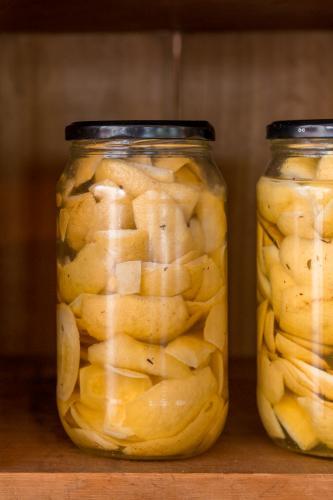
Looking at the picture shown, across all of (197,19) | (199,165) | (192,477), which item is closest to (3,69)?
(197,19)

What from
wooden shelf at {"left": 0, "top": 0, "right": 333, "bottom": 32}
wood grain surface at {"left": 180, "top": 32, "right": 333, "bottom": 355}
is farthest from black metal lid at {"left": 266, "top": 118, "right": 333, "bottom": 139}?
wood grain surface at {"left": 180, "top": 32, "right": 333, "bottom": 355}

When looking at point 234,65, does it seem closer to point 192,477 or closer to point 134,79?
point 134,79

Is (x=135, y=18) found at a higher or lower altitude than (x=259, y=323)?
higher

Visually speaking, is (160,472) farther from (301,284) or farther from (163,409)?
(301,284)

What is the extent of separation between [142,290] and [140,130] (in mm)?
98

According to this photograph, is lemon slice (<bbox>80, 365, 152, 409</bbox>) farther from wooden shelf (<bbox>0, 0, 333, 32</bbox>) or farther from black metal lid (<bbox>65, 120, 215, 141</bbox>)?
wooden shelf (<bbox>0, 0, 333, 32</bbox>)

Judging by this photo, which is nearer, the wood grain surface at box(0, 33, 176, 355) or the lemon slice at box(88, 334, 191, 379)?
the lemon slice at box(88, 334, 191, 379)

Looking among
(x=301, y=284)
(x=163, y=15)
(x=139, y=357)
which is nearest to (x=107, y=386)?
(x=139, y=357)

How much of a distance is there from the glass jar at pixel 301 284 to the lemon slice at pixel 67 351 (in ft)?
0.42

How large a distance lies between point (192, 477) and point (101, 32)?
43cm

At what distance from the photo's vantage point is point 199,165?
1.77 feet

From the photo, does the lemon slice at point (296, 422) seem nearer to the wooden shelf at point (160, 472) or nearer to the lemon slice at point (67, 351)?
the wooden shelf at point (160, 472)

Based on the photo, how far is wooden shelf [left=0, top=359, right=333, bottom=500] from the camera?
0.48 metres

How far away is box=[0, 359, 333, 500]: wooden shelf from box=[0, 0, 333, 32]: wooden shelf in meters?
0.31
